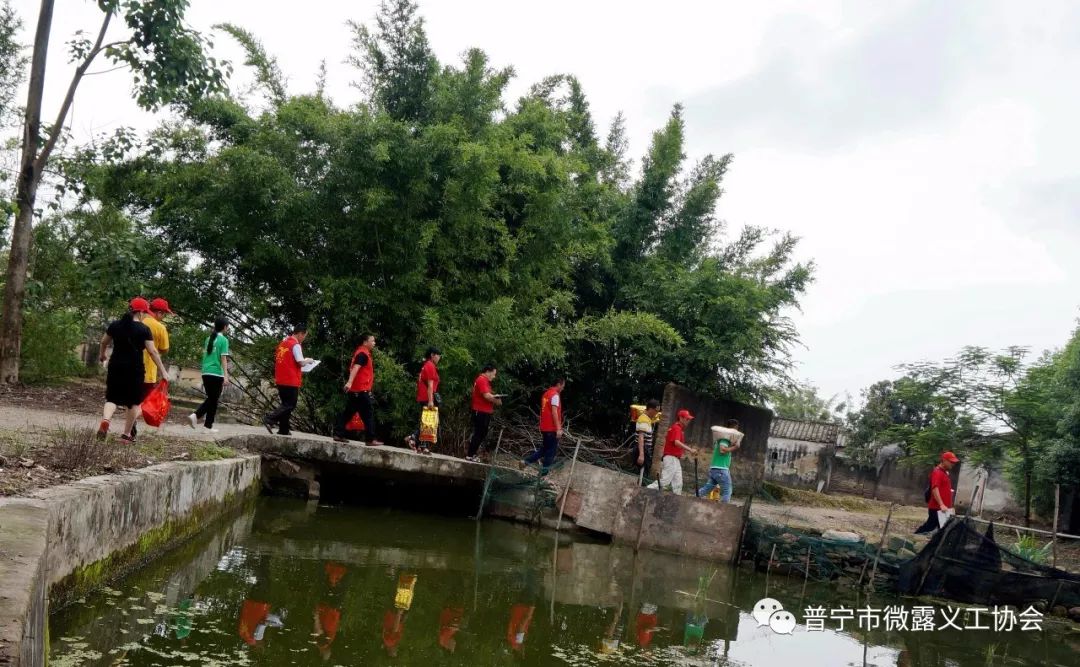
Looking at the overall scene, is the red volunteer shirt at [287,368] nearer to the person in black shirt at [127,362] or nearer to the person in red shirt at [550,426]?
the person in black shirt at [127,362]

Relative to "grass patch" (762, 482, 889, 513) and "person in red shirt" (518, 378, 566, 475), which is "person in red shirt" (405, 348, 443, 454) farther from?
"grass patch" (762, 482, 889, 513)

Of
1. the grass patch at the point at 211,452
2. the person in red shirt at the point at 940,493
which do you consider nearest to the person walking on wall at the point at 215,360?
the grass patch at the point at 211,452

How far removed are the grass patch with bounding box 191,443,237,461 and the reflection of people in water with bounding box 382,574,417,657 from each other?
223 cm

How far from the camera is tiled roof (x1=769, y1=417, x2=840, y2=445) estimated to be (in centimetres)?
2795

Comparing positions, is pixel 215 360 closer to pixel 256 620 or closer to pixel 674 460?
pixel 256 620

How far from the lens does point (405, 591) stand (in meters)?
6.76

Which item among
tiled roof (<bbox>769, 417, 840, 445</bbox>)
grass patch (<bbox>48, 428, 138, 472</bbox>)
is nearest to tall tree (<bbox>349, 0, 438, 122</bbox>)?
grass patch (<bbox>48, 428, 138, 472</bbox>)

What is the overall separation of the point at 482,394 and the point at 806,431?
19.7 meters

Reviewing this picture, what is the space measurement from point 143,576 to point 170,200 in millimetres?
8311

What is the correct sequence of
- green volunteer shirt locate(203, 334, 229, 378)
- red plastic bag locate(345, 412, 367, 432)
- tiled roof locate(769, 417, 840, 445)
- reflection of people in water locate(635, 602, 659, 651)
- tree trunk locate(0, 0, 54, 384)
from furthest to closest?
1. tiled roof locate(769, 417, 840, 445)
2. tree trunk locate(0, 0, 54, 384)
3. red plastic bag locate(345, 412, 367, 432)
4. green volunteer shirt locate(203, 334, 229, 378)
5. reflection of people in water locate(635, 602, 659, 651)

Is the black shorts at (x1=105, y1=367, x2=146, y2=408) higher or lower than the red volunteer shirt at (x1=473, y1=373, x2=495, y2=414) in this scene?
lower

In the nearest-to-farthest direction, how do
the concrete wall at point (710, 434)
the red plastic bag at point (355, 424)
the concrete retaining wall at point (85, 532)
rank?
the concrete retaining wall at point (85, 532) < the red plastic bag at point (355, 424) < the concrete wall at point (710, 434)

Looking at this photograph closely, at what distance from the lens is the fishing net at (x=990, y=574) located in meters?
9.69

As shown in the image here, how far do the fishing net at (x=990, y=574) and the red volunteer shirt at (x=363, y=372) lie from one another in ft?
22.1
